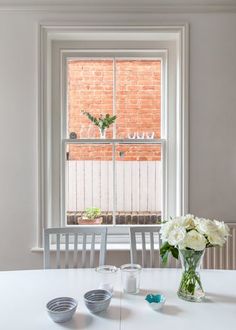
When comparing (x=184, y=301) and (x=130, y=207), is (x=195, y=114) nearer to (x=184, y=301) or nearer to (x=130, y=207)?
(x=130, y=207)

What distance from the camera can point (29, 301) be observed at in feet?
4.29

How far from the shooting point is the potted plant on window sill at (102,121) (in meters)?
2.61

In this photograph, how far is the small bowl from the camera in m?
1.24

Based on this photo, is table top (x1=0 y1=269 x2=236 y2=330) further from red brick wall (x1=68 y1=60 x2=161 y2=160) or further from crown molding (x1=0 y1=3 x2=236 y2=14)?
crown molding (x1=0 y1=3 x2=236 y2=14)

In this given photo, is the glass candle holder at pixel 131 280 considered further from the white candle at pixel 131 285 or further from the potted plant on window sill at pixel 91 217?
the potted plant on window sill at pixel 91 217

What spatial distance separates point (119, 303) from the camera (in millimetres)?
1301

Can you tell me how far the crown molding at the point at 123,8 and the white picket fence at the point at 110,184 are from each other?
124 cm

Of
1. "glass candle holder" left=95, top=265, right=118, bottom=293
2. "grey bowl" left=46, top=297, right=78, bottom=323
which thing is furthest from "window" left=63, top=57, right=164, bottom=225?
"grey bowl" left=46, top=297, right=78, bottom=323

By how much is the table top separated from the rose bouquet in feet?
0.21

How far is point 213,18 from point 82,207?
1927 millimetres

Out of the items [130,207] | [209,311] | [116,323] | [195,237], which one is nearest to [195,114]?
[130,207]

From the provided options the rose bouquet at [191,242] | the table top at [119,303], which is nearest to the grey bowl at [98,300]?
the table top at [119,303]

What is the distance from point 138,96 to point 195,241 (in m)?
1.67

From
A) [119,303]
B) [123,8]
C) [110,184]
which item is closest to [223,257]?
[110,184]
